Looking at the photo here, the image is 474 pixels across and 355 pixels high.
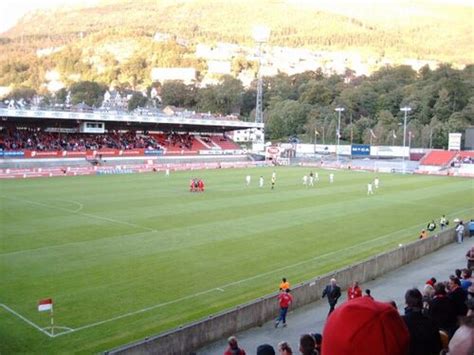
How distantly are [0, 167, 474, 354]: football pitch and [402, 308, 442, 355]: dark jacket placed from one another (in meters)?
9.20

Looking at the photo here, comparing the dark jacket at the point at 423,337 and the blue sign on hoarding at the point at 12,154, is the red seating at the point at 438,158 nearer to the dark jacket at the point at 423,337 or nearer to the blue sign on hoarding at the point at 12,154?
the blue sign on hoarding at the point at 12,154

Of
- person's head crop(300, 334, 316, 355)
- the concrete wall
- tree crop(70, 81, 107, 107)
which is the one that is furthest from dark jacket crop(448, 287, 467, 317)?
tree crop(70, 81, 107, 107)

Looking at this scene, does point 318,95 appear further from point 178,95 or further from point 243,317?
point 243,317

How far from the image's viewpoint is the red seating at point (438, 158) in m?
70.8

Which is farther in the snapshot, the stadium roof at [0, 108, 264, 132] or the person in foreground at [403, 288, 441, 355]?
the stadium roof at [0, 108, 264, 132]

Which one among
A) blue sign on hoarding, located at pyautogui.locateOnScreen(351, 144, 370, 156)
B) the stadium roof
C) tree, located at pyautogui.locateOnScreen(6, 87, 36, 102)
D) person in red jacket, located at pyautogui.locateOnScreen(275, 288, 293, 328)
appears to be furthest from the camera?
tree, located at pyautogui.locateOnScreen(6, 87, 36, 102)

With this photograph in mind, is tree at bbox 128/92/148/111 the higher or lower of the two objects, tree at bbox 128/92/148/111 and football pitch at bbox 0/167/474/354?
the higher

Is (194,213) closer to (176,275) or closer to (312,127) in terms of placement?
(176,275)

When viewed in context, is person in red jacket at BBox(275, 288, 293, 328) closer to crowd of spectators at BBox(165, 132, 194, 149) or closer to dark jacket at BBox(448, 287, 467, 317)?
dark jacket at BBox(448, 287, 467, 317)

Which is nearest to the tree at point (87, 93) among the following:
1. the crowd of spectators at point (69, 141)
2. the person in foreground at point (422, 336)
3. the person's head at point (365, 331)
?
the crowd of spectators at point (69, 141)

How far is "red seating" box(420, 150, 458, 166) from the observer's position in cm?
7081

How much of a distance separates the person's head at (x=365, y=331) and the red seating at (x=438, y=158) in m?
72.4

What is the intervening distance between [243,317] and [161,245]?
386 inches

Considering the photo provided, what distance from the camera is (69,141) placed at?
209 feet
